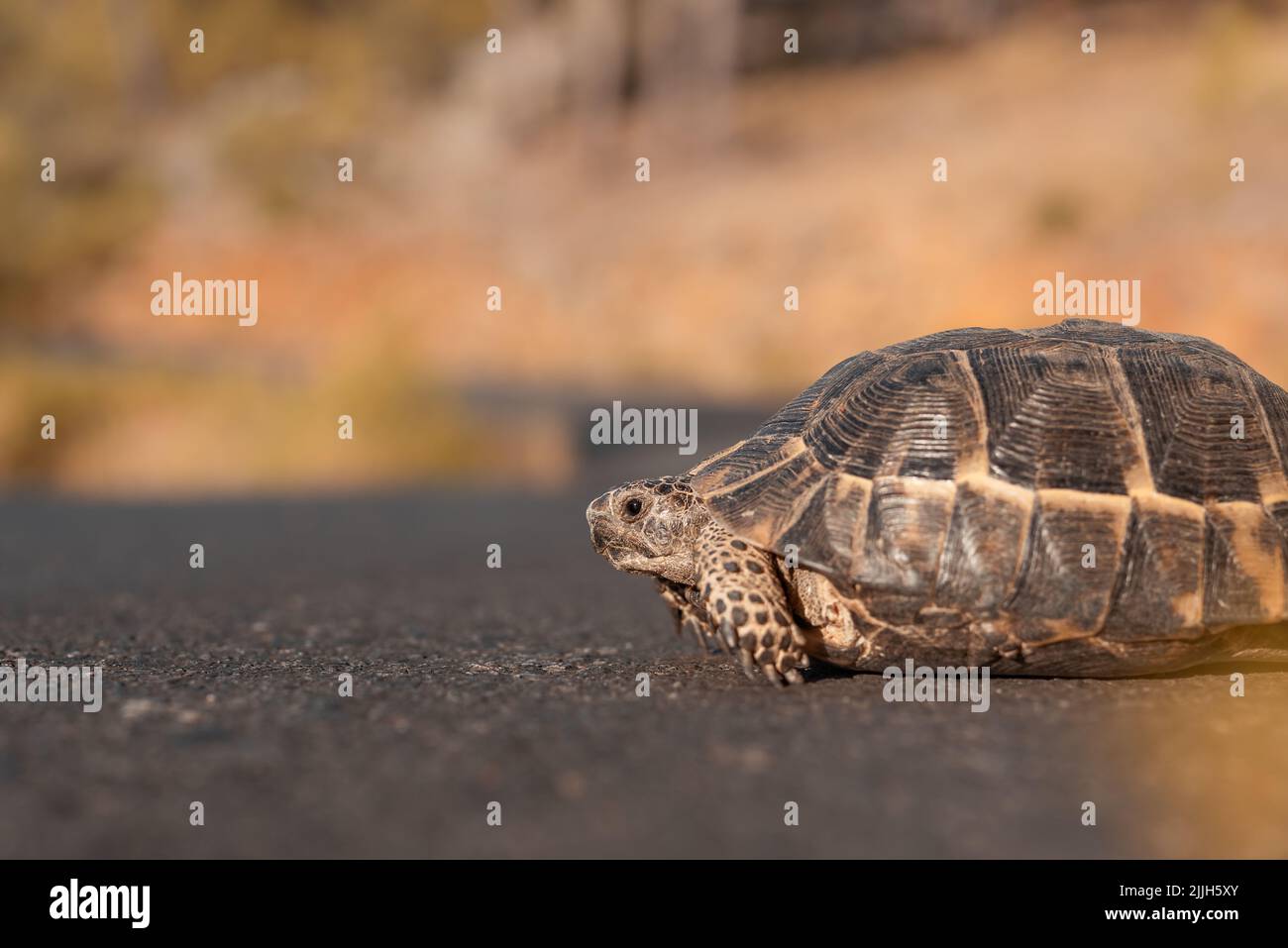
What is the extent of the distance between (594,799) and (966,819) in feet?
2.79

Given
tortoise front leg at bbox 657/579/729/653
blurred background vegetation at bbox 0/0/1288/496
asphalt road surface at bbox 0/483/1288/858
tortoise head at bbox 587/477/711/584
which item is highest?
blurred background vegetation at bbox 0/0/1288/496

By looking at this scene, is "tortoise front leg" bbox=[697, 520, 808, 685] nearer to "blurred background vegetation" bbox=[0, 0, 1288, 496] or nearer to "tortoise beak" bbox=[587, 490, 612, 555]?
"tortoise beak" bbox=[587, 490, 612, 555]

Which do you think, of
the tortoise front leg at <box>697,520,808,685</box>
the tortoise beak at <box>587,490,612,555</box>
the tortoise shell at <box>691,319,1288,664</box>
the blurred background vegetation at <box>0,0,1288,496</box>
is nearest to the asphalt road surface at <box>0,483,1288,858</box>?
the tortoise front leg at <box>697,520,808,685</box>

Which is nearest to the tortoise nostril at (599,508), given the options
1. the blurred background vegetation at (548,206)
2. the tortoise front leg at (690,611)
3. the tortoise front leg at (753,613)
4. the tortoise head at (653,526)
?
the tortoise head at (653,526)

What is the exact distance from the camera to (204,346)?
115 ft

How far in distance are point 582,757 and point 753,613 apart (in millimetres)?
1020

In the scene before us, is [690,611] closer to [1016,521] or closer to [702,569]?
[702,569]

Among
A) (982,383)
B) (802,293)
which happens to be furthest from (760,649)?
(802,293)

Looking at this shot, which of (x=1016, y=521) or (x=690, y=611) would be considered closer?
(x=1016, y=521)

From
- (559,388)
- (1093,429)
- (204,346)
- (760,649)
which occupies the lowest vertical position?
(760,649)

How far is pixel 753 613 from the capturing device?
12.9 ft

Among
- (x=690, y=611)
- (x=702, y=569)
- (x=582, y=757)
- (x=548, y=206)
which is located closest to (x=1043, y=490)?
(x=702, y=569)

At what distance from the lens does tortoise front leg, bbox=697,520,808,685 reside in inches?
155
